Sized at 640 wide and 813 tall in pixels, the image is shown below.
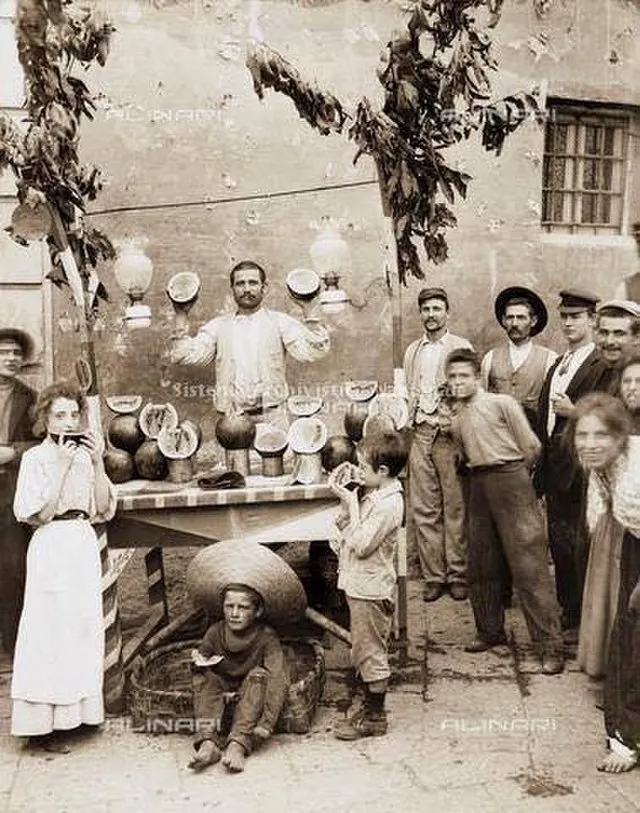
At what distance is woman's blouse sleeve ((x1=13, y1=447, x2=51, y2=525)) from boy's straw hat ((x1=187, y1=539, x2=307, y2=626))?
759 millimetres

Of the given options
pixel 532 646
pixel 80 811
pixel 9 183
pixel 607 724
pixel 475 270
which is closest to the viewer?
pixel 80 811

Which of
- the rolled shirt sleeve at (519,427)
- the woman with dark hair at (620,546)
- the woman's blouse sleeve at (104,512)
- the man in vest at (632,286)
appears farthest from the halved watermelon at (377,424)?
the man in vest at (632,286)

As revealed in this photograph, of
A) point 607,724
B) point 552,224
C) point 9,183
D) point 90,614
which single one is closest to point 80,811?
point 90,614

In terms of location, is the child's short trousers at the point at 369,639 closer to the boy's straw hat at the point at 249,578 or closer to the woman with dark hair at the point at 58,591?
the boy's straw hat at the point at 249,578

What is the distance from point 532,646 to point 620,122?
5.10m

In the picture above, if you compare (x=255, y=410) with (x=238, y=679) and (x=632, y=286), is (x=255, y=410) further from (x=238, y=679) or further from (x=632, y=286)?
(x=632, y=286)

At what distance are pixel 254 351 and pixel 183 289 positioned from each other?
72 centimetres

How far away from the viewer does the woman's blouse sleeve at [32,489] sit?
176 inches

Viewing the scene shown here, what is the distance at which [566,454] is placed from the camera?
5.77m

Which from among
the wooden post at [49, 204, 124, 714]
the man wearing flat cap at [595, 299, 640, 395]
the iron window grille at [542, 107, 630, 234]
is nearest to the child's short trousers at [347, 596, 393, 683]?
the wooden post at [49, 204, 124, 714]

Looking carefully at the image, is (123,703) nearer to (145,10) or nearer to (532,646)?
(532,646)

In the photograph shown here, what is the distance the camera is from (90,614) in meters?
4.56

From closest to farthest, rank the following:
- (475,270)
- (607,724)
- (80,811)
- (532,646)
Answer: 1. (80,811)
2. (607,724)
3. (532,646)
4. (475,270)

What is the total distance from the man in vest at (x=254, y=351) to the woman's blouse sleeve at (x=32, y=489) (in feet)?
6.61
